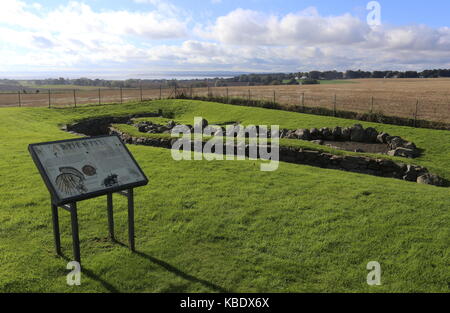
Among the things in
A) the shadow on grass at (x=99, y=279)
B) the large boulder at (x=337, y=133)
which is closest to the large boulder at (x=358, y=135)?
the large boulder at (x=337, y=133)

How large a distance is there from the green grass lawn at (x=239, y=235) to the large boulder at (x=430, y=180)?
236cm

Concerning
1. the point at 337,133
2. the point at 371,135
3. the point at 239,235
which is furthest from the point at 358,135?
the point at 239,235

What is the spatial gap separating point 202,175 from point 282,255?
5.51 m

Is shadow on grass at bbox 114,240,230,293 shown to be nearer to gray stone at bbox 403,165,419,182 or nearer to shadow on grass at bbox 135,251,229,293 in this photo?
shadow on grass at bbox 135,251,229,293

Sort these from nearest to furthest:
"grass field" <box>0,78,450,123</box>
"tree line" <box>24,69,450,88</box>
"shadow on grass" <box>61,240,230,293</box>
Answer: "shadow on grass" <box>61,240,230,293</box>
"grass field" <box>0,78,450,123</box>
"tree line" <box>24,69,450,88</box>

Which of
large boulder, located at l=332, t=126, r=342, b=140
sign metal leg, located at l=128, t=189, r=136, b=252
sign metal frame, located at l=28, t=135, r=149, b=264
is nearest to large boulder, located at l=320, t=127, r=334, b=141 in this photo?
large boulder, located at l=332, t=126, r=342, b=140

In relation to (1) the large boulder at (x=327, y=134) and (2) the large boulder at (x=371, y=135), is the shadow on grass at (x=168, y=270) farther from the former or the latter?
(2) the large boulder at (x=371, y=135)

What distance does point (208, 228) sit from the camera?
8367 millimetres

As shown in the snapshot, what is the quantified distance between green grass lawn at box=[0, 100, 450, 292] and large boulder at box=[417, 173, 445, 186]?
2359mm

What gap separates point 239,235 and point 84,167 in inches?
140

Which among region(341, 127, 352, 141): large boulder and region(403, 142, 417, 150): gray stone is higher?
region(341, 127, 352, 141): large boulder

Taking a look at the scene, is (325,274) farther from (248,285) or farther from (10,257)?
(10,257)

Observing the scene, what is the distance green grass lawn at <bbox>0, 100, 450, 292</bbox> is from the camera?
6.46 m
